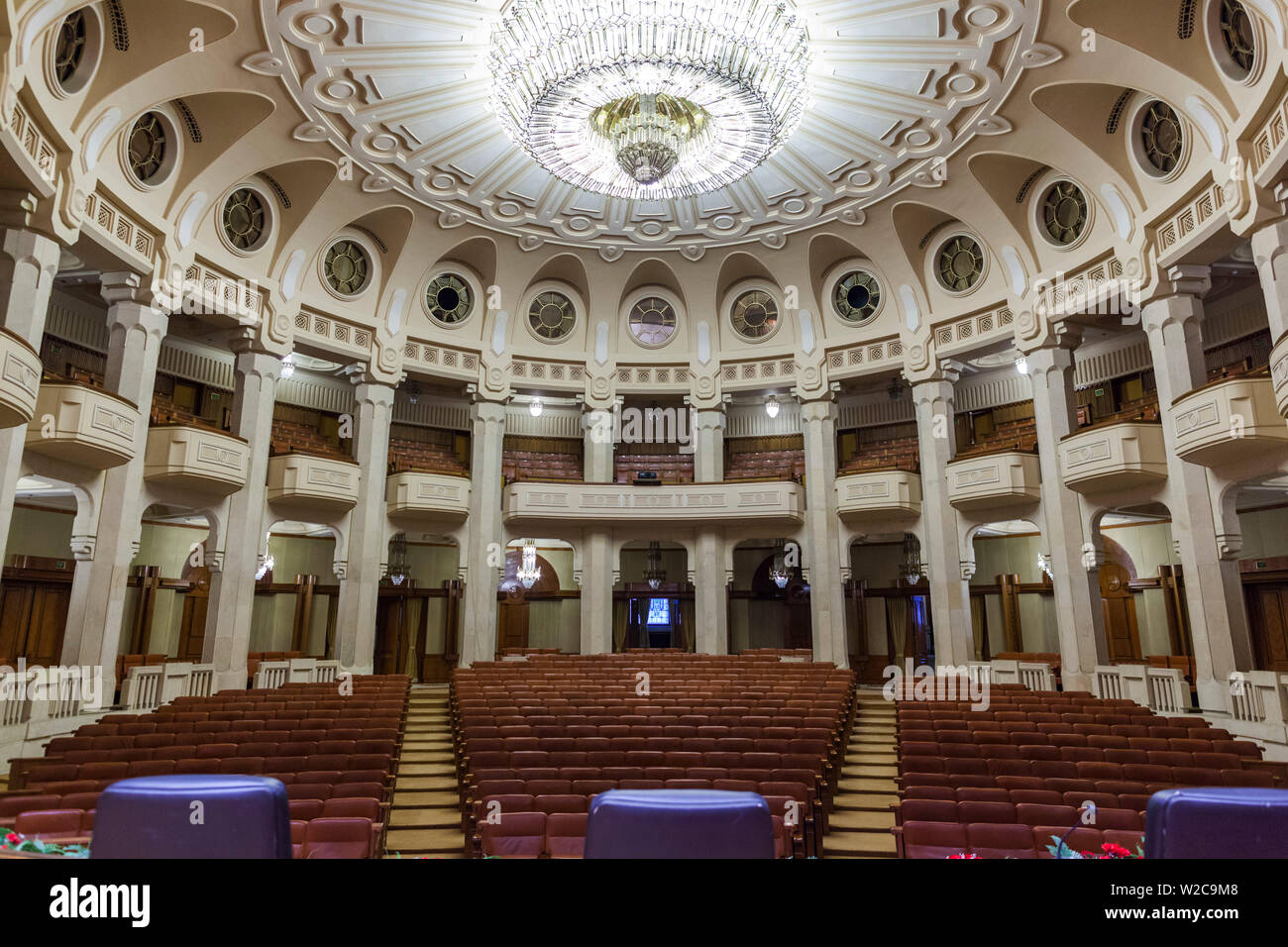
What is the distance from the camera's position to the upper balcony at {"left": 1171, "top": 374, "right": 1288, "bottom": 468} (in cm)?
1021

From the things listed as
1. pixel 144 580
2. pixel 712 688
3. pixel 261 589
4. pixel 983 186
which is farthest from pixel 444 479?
pixel 983 186

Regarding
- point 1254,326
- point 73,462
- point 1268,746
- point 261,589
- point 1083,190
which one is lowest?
point 1268,746

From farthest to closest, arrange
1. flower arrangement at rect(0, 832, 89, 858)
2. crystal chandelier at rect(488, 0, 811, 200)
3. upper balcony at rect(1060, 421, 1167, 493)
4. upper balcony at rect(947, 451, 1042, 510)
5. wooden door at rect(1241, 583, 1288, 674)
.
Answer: upper balcony at rect(947, 451, 1042, 510), wooden door at rect(1241, 583, 1288, 674), upper balcony at rect(1060, 421, 1167, 493), crystal chandelier at rect(488, 0, 811, 200), flower arrangement at rect(0, 832, 89, 858)

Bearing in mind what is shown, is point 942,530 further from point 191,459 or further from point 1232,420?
point 191,459

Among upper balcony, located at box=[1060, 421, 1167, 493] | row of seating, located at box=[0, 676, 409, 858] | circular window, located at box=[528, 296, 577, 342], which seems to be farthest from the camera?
circular window, located at box=[528, 296, 577, 342]

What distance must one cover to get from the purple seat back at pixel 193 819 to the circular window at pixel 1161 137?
14300mm

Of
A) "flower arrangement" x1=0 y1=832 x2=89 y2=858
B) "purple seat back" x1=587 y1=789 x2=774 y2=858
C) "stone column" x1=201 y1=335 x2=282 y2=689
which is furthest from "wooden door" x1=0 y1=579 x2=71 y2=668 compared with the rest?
"purple seat back" x1=587 y1=789 x2=774 y2=858

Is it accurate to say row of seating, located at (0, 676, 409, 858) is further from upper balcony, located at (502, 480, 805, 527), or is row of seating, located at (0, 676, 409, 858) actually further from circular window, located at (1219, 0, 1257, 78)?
circular window, located at (1219, 0, 1257, 78)

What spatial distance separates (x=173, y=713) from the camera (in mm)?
9164

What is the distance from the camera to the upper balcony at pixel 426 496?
667 inches

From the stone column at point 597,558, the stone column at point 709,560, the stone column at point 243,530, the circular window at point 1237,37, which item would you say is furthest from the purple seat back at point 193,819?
the stone column at point 709,560

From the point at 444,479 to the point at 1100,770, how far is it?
14.0 m

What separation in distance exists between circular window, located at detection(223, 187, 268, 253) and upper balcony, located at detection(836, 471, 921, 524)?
44.1 feet
